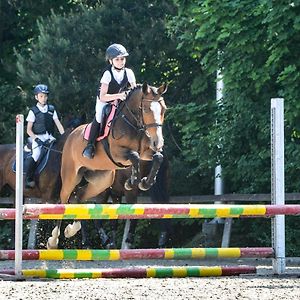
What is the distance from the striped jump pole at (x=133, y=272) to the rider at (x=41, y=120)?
5.45 metres

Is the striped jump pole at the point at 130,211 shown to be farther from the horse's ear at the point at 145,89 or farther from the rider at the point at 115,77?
the rider at the point at 115,77

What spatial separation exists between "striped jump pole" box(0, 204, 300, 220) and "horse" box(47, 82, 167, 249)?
1.84 m

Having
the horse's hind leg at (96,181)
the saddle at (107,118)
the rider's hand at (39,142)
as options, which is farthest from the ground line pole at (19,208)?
the rider's hand at (39,142)

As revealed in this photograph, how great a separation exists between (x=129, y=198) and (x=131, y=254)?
248 inches

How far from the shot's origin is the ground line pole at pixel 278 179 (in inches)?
406

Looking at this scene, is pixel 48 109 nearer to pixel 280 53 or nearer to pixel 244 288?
pixel 280 53

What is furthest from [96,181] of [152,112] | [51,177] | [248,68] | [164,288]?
[164,288]

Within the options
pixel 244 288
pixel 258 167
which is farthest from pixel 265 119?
pixel 244 288

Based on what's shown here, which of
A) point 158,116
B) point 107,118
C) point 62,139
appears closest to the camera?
point 158,116

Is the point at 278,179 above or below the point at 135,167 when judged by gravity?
below

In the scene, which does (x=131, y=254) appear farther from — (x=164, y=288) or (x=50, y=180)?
(x=50, y=180)

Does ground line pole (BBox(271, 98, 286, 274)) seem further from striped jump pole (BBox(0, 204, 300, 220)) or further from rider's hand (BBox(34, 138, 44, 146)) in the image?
rider's hand (BBox(34, 138, 44, 146))

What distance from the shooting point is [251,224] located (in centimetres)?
1695

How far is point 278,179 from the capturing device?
10312mm
